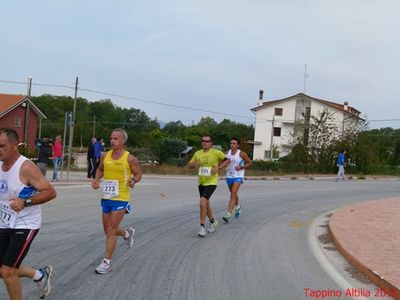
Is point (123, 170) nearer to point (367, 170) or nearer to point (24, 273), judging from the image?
point (24, 273)

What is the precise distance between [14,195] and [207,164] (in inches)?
213

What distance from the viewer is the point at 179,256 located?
7.80 m

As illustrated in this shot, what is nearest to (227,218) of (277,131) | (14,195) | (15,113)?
(14,195)

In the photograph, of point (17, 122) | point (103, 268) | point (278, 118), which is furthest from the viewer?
point (278, 118)

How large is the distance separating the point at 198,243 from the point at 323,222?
4.47 metres

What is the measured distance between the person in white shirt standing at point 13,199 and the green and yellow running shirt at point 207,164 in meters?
5.19

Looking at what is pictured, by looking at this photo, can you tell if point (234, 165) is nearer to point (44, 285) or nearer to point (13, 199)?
point (44, 285)

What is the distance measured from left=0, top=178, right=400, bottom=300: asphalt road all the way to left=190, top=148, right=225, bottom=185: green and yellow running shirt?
999mm

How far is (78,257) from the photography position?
748 cm

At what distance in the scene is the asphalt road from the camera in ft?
19.6

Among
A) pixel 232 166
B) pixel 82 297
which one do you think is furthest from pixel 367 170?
pixel 82 297

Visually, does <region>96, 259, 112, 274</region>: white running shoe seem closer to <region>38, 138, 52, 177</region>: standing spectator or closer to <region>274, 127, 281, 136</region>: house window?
<region>38, 138, 52, 177</region>: standing spectator

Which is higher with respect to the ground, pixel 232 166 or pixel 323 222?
pixel 232 166

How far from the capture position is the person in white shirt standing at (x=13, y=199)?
471 cm
